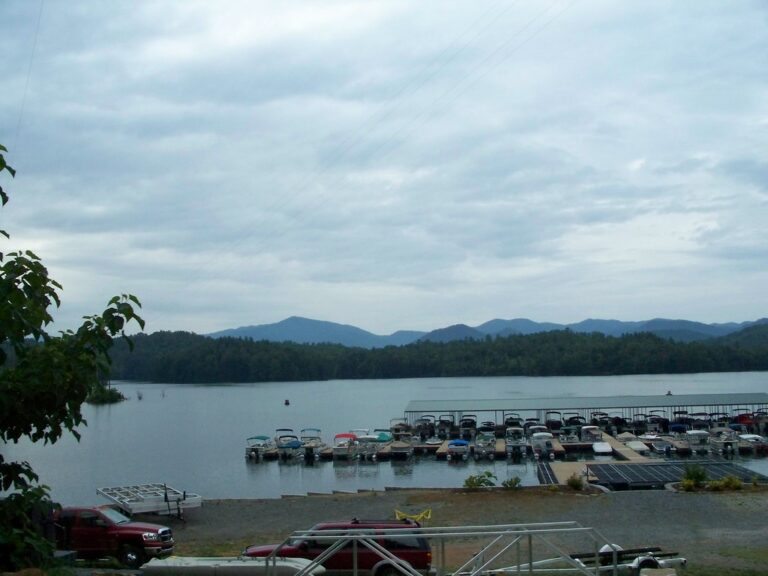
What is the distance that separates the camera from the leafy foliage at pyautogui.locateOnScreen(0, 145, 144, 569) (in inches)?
203

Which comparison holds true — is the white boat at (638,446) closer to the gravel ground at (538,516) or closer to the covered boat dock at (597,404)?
the covered boat dock at (597,404)

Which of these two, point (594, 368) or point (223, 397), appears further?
point (594, 368)

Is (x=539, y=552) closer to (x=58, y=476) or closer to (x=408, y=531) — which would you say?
(x=408, y=531)

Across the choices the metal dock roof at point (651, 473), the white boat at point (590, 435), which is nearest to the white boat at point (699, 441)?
the white boat at point (590, 435)

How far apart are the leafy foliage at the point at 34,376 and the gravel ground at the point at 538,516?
42.4 ft

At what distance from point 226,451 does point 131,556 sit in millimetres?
53860

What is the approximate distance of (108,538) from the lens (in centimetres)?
1894

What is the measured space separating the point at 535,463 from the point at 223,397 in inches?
4595

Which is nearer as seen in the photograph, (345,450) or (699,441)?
(699,441)

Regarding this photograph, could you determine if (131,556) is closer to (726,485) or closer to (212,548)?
(212,548)

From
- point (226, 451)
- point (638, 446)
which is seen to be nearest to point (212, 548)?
point (638, 446)

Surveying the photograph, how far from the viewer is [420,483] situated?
1826 inches

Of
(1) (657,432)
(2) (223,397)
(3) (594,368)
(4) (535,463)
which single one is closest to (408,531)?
(4) (535,463)

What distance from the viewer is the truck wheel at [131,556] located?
18.8 metres
